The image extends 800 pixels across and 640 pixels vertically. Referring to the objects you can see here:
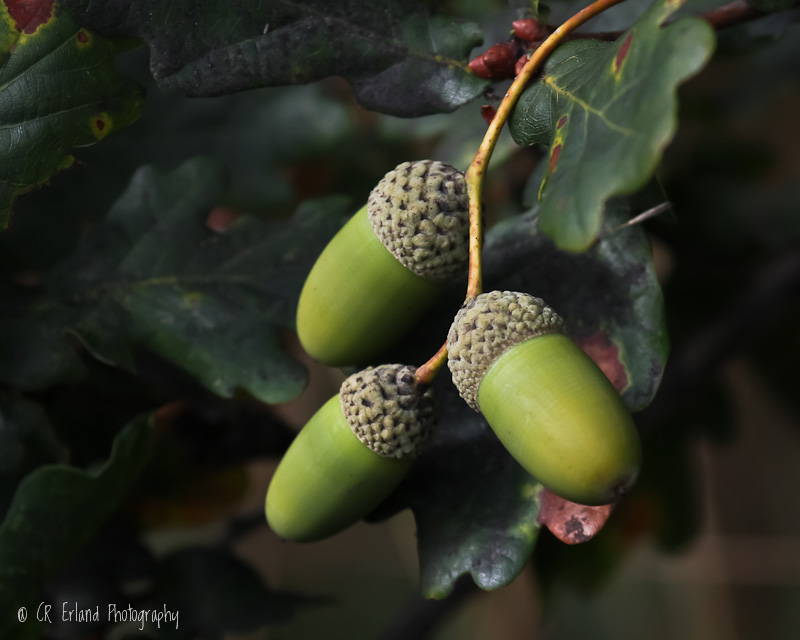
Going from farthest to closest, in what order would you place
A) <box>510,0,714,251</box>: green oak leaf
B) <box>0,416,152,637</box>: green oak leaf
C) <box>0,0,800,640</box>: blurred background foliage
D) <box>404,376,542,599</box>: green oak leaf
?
<box>0,0,800,640</box>: blurred background foliage, <box>0,416,152,637</box>: green oak leaf, <box>404,376,542,599</box>: green oak leaf, <box>510,0,714,251</box>: green oak leaf

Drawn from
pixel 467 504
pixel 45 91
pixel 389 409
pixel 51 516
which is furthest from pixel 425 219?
pixel 51 516

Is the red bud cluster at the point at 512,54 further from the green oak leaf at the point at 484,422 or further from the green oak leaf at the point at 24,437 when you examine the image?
the green oak leaf at the point at 24,437

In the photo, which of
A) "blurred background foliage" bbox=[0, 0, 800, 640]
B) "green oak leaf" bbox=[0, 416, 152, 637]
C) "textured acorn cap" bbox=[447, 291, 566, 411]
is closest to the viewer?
"textured acorn cap" bbox=[447, 291, 566, 411]

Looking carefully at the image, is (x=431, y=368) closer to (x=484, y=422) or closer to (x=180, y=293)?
(x=484, y=422)

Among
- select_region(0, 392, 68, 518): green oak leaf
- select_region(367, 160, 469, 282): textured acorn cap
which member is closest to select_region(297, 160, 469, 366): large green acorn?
select_region(367, 160, 469, 282): textured acorn cap

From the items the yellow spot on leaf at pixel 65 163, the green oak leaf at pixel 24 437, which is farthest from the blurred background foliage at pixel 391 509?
the yellow spot on leaf at pixel 65 163

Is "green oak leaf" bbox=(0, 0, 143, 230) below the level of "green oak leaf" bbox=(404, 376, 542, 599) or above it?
above

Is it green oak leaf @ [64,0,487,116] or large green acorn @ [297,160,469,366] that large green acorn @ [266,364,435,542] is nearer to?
large green acorn @ [297,160,469,366]
